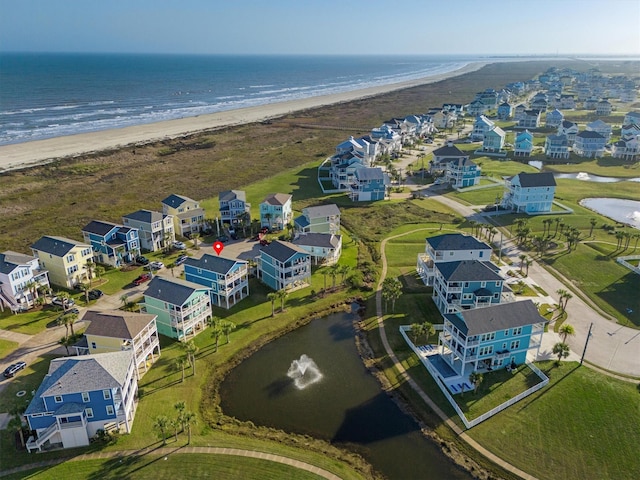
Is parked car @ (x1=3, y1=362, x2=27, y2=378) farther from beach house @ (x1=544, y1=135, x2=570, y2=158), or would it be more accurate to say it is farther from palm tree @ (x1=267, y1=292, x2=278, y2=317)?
beach house @ (x1=544, y1=135, x2=570, y2=158)

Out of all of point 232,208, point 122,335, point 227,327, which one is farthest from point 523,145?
point 122,335

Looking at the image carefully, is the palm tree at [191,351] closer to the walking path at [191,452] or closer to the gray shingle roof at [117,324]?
the gray shingle roof at [117,324]

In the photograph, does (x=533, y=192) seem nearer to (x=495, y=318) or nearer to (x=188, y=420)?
(x=495, y=318)

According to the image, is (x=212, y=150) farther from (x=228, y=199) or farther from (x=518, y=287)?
(x=518, y=287)

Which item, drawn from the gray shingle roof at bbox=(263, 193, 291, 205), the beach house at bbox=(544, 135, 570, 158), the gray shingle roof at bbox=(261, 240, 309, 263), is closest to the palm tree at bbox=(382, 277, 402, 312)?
the gray shingle roof at bbox=(261, 240, 309, 263)

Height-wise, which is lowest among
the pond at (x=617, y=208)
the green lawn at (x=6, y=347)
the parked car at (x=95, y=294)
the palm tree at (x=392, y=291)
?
the pond at (x=617, y=208)

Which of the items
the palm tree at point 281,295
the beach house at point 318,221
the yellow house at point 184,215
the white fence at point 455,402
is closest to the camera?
the white fence at point 455,402

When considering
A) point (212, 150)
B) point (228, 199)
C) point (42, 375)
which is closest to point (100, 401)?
point (42, 375)

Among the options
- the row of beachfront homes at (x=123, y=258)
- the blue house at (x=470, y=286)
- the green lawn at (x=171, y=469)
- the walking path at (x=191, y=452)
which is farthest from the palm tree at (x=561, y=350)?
the row of beachfront homes at (x=123, y=258)
